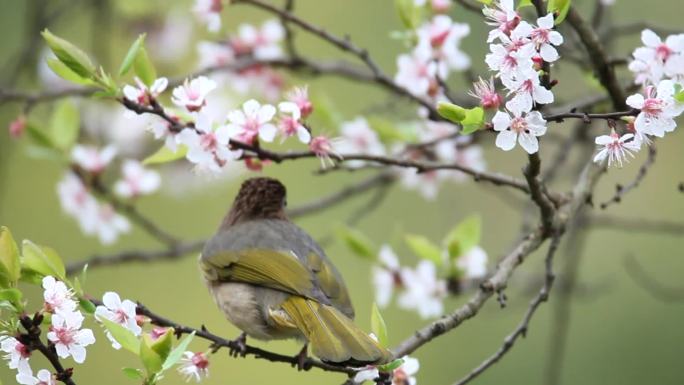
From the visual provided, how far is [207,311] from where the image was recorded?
821 cm

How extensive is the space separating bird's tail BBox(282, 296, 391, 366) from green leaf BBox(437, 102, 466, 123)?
0.61 m

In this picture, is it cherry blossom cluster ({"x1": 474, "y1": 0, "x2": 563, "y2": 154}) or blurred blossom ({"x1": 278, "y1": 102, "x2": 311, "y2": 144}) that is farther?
blurred blossom ({"x1": 278, "y1": 102, "x2": 311, "y2": 144})

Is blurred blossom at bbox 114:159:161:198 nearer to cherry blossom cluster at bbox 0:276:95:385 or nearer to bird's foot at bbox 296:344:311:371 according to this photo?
Answer: bird's foot at bbox 296:344:311:371

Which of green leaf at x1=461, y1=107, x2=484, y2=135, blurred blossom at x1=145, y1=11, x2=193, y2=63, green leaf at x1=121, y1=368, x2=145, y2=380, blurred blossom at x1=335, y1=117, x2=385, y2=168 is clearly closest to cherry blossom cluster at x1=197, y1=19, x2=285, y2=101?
blurred blossom at x1=335, y1=117, x2=385, y2=168

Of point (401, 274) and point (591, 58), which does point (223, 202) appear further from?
point (591, 58)

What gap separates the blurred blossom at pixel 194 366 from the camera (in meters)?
2.66

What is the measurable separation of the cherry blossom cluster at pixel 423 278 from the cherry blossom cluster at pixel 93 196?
114cm

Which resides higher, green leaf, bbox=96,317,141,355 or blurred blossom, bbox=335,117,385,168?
blurred blossom, bbox=335,117,385,168

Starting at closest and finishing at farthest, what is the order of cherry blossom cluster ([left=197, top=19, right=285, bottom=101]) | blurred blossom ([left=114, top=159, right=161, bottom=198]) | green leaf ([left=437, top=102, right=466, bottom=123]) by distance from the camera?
green leaf ([left=437, top=102, right=466, bottom=123]) < blurred blossom ([left=114, top=159, right=161, bottom=198]) < cherry blossom cluster ([left=197, top=19, right=285, bottom=101])

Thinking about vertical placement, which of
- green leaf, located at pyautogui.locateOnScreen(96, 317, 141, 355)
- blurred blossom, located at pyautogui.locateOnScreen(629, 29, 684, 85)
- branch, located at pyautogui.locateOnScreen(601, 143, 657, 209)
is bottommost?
green leaf, located at pyautogui.locateOnScreen(96, 317, 141, 355)

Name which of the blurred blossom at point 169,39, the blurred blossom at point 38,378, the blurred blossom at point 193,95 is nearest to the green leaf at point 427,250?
the blurred blossom at point 193,95

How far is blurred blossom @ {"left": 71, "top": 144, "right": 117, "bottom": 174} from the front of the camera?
4570mm

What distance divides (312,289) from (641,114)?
1.32 metres

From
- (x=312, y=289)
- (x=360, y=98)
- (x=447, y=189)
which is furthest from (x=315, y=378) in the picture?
(x=312, y=289)
